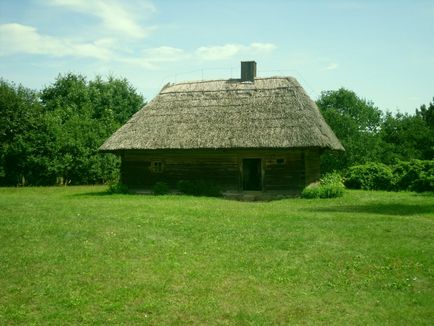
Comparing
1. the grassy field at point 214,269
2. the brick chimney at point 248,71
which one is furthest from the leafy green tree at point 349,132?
the grassy field at point 214,269

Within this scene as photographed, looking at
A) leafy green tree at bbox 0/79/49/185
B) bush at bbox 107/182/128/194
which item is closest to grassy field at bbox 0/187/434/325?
bush at bbox 107/182/128/194

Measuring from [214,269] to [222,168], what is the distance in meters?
14.9

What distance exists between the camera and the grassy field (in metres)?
7.41

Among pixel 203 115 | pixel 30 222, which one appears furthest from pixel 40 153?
pixel 30 222

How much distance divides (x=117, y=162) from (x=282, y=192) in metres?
16.8

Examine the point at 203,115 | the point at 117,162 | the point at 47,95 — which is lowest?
the point at 117,162

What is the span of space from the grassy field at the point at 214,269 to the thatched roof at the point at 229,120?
27.7 ft

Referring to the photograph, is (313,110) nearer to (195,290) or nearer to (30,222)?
(30,222)

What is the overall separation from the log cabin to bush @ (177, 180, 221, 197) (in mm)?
354

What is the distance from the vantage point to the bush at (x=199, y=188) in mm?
23723

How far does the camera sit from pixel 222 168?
24078mm

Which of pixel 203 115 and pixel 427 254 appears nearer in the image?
pixel 427 254

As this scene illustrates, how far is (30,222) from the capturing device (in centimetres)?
1311

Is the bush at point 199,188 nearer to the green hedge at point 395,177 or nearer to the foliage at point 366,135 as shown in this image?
the green hedge at point 395,177
